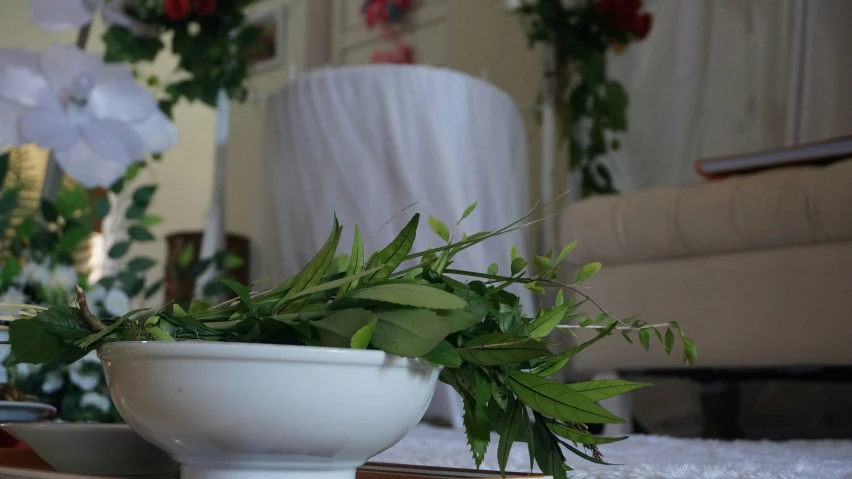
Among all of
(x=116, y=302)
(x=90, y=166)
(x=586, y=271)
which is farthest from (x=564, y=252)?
(x=116, y=302)

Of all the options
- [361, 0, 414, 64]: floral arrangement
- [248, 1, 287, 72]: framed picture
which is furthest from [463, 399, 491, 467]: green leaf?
[248, 1, 287, 72]: framed picture

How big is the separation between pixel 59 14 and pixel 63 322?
511 mm

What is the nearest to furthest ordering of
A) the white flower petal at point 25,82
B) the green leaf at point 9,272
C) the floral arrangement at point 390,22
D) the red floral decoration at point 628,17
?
1. the white flower petal at point 25,82
2. the green leaf at point 9,272
3. the red floral decoration at point 628,17
4. the floral arrangement at point 390,22

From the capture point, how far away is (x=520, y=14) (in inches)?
73.2

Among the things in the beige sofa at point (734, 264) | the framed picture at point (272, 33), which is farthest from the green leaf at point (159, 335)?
the framed picture at point (272, 33)

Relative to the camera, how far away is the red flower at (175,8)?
3.15 ft

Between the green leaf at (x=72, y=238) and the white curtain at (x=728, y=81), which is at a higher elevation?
the white curtain at (x=728, y=81)

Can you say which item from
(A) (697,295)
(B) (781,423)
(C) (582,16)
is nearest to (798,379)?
(B) (781,423)

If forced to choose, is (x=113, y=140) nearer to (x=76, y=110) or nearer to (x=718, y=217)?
(x=76, y=110)

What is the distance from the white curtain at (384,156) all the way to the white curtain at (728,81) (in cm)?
58

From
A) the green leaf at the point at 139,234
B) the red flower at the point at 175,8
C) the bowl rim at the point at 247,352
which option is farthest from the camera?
the red flower at the point at 175,8

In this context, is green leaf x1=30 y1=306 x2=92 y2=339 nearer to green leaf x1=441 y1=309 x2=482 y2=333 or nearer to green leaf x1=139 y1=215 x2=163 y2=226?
green leaf x1=441 y1=309 x2=482 y2=333

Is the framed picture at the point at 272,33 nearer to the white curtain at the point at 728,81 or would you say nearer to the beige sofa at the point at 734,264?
the white curtain at the point at 728,81

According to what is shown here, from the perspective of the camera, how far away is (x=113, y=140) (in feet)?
2.07
